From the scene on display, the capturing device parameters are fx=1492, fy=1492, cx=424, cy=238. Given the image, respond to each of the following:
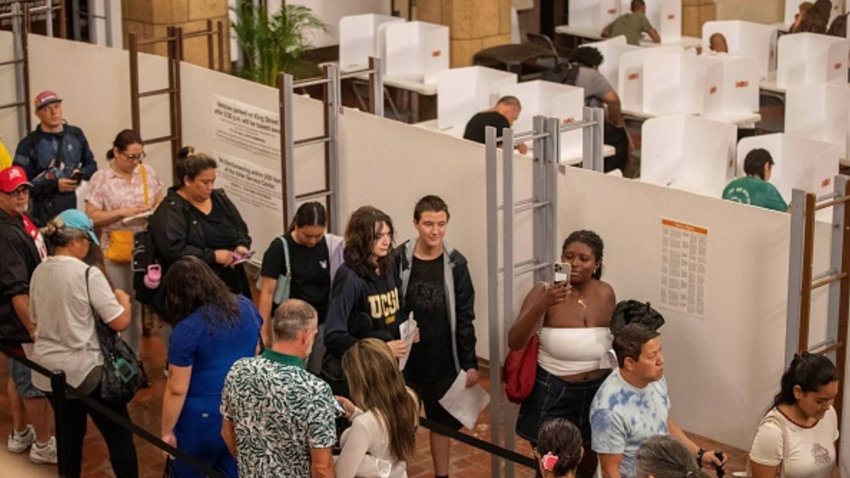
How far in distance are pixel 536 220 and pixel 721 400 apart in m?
1.29

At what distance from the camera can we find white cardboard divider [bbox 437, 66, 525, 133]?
43.2 feet

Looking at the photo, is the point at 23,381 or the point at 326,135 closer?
the point at 23,381

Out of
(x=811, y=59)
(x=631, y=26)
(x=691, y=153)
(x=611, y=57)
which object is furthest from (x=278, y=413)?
(x=631, y=26)

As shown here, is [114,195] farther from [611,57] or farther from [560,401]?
[611,57]

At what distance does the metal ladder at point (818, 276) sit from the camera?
6.61m

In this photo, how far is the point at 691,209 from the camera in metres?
7.40

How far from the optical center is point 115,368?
23.5ft

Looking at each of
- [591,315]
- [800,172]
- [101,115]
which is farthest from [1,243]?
[800,172]

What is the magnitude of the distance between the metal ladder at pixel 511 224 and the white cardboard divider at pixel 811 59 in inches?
286

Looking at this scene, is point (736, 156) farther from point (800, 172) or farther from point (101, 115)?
point (101, 115)

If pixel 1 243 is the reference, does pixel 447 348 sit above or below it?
below

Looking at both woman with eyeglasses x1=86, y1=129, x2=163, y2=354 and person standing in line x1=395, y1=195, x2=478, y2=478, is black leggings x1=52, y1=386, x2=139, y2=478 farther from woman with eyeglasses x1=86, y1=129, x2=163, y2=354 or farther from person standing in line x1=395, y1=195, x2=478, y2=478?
woman with eyeglasses x1=86, y1=129, x2=163, y2=354

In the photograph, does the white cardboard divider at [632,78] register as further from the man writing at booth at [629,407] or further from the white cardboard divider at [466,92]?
the man writing at booth at [629,407]

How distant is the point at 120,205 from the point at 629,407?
4099 mm
